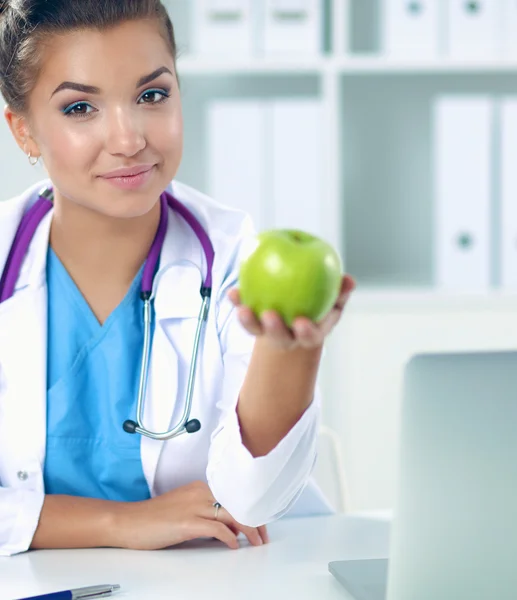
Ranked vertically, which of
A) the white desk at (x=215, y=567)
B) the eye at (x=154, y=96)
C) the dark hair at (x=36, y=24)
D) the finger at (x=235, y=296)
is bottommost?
the white desk at (x=215, y=567)

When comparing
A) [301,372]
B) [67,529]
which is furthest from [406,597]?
[67,529]

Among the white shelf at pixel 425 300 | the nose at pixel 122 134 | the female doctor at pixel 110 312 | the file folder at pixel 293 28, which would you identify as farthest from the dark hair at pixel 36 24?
the white shelf at pixel 425 300

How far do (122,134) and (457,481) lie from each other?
0.66 meters

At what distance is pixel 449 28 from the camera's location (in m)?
2.38

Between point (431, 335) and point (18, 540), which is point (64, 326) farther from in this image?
point (431, 335)

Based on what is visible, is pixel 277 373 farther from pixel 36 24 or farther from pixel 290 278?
pixel 36 24

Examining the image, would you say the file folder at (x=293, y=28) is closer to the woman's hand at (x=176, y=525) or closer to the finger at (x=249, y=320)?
the woman's hand at (x=176, y=525)

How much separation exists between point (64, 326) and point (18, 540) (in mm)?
341

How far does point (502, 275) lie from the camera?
2.41 meters

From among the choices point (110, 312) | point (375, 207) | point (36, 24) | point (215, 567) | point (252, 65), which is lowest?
point (215, 567)

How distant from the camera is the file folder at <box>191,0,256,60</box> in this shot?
230 cm

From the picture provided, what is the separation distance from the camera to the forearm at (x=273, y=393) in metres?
Answer: 0.93

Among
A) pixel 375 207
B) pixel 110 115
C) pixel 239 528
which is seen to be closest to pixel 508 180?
pixel 375 207

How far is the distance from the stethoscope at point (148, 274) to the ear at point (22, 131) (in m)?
0.10
